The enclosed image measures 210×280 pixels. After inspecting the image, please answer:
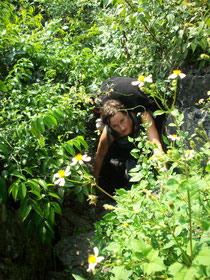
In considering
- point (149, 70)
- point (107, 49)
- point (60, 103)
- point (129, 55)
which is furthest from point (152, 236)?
point (107, 49)

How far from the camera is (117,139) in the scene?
276 centimetres

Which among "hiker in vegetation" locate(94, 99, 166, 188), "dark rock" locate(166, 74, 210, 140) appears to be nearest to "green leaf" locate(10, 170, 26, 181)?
"hiker in vegetation" locate(94, 99, 166, 188)

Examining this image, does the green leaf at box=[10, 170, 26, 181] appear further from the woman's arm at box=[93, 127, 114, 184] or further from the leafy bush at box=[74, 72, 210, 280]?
the woman's arm at box=[93, 127, 114, 184]

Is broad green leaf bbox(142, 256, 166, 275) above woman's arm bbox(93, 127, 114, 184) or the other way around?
above

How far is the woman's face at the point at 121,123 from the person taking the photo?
2.51m

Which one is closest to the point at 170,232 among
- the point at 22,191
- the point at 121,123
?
the point at 22,191

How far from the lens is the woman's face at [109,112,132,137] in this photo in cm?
251

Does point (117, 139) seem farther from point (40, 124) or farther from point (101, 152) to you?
point (40, 124)

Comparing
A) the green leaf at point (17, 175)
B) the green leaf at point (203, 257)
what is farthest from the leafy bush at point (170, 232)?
the green leaf at point (17, 175)

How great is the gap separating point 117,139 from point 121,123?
0.27 metres

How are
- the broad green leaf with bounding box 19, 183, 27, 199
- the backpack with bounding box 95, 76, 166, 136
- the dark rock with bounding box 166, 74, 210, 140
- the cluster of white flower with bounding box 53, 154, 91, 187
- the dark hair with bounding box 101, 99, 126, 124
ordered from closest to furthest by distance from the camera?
the cluster of white flower with bounding box 53, 154, 91, 187 < the broad green leaf with bounding box 19, 183, 27, 199 < the dark rock with bounding box 166, 74, 210, 140 < the dark hair with bounding box 101, 99, 126, 124 < the backpack with bounding box 95, 76, 166, 136

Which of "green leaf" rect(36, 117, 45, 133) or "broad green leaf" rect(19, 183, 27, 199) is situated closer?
"broad green leaf" rect(19, 183, 27, 199)

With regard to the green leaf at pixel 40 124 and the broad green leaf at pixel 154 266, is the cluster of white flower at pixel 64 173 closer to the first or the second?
the broad green leaf at pixel 154 266

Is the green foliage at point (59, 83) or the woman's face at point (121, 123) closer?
the green foliage at point (59, 83)
